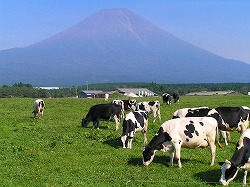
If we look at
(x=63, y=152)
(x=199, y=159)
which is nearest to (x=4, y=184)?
(x=63, y=152)

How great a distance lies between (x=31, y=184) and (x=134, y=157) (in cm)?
434

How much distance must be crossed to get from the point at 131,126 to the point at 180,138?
3.58 metres

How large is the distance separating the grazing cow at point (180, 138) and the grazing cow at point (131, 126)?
106 inches

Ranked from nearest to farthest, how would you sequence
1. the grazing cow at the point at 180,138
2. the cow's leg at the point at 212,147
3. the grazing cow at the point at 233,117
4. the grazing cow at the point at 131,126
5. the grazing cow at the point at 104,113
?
the grazing cow at the point at 180,138
the cow's leg at the point at 212,147
the grazing cow at the point at 131,126
the grazing cow at the point at 233,117
the grazing cow at the point at 104,113

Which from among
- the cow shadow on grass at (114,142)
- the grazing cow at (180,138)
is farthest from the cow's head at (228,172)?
the cow shadow on grass at (114,142)

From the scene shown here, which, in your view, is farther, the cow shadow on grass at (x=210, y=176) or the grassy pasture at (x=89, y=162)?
the grassy pasture at (x=89, y=162)

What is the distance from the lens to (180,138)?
42.0 feet

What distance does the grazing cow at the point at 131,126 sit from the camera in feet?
51.4

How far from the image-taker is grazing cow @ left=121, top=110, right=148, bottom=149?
15.7m

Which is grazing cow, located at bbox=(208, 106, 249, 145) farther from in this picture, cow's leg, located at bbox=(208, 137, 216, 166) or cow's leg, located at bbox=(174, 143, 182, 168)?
cow's leg, located at bbox=(174, 143, 182, 168)

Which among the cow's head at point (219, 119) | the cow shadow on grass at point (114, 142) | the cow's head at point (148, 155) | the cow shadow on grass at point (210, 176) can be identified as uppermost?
the cow's head at point (219, 119)

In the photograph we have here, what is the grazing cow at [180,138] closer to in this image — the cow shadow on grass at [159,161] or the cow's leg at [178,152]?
the cow's leg at [178,152]

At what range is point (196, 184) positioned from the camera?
1079 cm

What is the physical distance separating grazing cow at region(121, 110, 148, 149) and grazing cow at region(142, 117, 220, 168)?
8.87ft
